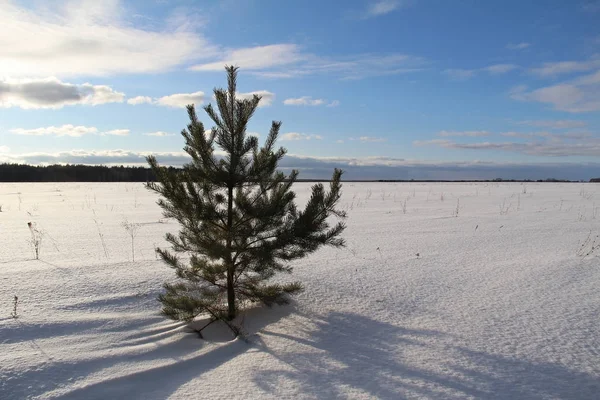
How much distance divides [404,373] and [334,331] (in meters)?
0.91

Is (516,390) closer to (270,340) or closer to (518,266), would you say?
(270,340)

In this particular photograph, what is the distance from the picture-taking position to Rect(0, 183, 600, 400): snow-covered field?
2.68 m

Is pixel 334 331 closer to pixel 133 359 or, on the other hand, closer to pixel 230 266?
pixel 230 266

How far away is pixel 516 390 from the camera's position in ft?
8.30

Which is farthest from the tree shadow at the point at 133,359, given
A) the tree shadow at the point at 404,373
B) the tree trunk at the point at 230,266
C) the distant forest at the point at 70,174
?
the distant forest at the point at 70,174

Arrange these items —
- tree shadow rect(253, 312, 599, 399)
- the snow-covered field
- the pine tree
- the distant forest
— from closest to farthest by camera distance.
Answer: tree shadow rect(253, 312, 599, 399) < the snow-covered field < the pine tree < the distant forest

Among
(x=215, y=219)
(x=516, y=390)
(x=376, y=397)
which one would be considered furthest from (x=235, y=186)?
(x=516, y=390)

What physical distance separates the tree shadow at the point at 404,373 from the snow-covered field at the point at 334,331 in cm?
1

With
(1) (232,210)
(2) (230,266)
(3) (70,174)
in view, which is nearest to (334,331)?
(2) (230,266)

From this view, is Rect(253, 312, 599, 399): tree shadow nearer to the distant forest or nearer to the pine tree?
the pine tree

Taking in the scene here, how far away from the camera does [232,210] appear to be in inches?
149

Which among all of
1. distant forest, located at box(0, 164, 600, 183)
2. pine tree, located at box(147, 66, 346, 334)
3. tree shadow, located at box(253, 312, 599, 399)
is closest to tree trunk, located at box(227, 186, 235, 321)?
pine tree, located at box(147, 66, 346, 334)

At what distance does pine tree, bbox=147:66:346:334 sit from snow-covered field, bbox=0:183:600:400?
34 cm

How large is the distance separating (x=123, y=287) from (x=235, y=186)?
195cm
